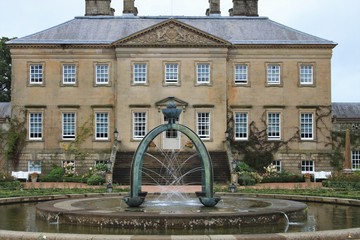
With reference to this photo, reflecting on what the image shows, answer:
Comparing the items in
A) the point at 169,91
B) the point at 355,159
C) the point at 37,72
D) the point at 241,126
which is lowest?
the point at 355,159

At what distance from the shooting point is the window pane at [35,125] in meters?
40.1

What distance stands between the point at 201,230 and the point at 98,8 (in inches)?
1421

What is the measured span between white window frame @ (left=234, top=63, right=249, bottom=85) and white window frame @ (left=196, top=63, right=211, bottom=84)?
1.94 meters

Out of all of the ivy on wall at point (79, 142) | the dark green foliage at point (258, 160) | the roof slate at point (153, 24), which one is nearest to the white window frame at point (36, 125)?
the ivy on wall at point (79, 142)

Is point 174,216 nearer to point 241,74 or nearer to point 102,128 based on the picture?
point 102,128

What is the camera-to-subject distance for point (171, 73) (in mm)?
40031

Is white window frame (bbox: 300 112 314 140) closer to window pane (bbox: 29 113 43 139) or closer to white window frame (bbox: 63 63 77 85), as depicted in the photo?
white window frame (bbox: 63 63 77 85)

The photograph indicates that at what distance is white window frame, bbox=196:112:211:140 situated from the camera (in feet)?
129

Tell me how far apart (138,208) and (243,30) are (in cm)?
2899

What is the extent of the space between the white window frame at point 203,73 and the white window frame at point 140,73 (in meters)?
3.56

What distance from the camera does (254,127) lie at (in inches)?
1575

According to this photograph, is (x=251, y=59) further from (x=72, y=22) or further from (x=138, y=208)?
(x=138, y=208)

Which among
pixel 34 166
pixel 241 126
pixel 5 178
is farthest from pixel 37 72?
pixel 241 126

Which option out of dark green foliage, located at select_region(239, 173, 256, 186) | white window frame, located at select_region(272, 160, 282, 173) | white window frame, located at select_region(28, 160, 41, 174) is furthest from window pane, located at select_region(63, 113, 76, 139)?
white window frame, located at select_region(272, 160, 282, 173)
